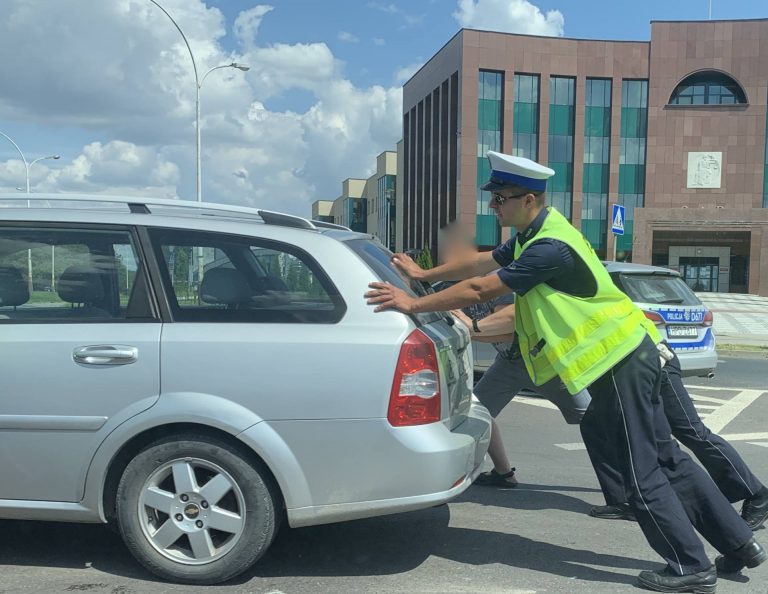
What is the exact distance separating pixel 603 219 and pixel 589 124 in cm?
654

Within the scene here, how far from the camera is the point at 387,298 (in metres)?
3.35

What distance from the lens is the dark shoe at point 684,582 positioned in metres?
3.32

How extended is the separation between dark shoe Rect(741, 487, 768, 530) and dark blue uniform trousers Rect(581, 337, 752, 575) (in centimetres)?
69

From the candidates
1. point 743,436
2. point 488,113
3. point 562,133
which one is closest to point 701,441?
point 743,436

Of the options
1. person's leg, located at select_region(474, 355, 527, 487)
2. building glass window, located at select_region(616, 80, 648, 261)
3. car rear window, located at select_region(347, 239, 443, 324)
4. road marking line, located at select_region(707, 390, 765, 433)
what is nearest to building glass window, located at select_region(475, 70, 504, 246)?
building glass window, located at select_region(616, 80, 648, 261)

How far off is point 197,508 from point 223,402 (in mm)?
503

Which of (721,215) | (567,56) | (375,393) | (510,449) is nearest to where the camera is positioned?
(375,393)

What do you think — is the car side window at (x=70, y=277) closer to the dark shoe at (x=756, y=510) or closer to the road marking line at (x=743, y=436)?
the dark shoe at (x=756, y=510)

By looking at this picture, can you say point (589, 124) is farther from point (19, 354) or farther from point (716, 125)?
point (19, 354)

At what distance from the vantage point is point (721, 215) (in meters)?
47.8

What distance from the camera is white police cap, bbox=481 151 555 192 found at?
11.6ft

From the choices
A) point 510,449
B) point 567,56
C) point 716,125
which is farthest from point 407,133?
point 510,449

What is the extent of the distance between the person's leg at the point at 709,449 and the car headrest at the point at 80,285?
109 inches

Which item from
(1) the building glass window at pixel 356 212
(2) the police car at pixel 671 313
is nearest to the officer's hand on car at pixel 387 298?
(2) the police car at pixel 671 313
